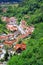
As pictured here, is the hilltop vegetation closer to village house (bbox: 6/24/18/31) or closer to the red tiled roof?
the red tiled roof

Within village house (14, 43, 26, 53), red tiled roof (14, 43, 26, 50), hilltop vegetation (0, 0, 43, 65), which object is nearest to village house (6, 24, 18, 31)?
hilltop vegetation (0, 0, 43, 65)

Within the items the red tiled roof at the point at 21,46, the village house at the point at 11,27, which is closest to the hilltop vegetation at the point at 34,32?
the red tiled roof at the point at 21,46

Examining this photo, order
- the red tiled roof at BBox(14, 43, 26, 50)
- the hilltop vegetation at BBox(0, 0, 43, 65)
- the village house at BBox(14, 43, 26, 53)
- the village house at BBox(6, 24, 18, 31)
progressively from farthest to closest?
the village house at BBox(6, 24, 18, 31) < the red tiled roof at BBox(14, 43, 26, 50) < the village house at BBox(14, 43, 26, 53) < the hilltop vegetation at BBox(0, 0, 43, 65)

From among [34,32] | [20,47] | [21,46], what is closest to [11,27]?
[34,32]

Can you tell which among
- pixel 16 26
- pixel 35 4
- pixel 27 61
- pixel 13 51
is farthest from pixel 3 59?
pixel 35 4

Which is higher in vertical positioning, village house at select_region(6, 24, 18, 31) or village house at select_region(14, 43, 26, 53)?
village house at select_region(14, 43, 26, 53)

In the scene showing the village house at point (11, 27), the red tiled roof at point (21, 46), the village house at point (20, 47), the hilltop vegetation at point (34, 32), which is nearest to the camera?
the hilltop vegetation at point (34, 32)

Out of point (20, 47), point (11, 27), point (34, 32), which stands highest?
point (20, 47)

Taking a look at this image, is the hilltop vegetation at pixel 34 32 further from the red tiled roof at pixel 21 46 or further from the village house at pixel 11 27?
the village house at pixel 11 27

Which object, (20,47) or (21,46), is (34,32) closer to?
(21,46)
